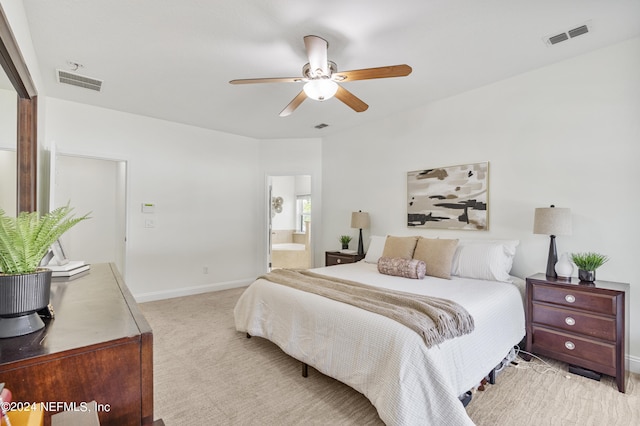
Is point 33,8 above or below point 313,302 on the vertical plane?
above

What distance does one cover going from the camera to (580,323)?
7.89 feet

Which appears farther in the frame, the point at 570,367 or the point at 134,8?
the point at 570,367

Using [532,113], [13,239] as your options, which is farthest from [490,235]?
[13,239]

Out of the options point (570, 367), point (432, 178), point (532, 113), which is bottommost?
point (570, 367)

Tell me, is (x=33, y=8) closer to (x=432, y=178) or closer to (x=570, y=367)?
(x=432, y=178)

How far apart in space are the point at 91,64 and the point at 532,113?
4381mm

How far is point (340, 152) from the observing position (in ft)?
17.0

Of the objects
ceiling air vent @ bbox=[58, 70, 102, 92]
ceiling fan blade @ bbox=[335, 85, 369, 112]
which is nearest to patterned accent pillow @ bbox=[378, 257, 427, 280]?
ceiling fan blade @ bbox=[335, 85, 369, 112]

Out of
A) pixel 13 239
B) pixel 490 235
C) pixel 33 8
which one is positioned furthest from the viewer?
pixel 490 235

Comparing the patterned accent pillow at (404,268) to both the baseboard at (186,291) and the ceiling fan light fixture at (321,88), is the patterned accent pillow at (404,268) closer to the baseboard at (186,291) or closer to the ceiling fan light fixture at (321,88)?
the ceiling fan light fixture at (321,88)

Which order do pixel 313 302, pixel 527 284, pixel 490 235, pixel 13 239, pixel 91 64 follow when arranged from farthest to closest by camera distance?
pixel 490 235 → pixel 91 64 → pixel 527 284 → pixel 313 302 → pixel 13 239

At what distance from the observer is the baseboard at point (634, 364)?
8.10 feet

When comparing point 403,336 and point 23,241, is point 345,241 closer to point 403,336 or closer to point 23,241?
point 403,336

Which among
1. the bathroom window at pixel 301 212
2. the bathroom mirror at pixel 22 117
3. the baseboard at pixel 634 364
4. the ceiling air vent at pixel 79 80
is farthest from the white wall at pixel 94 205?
the baseboard at pixel 634 364
